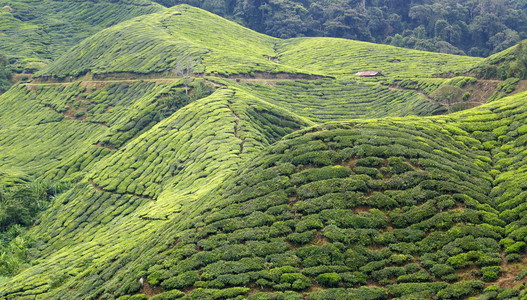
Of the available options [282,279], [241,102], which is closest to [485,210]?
[282,279]

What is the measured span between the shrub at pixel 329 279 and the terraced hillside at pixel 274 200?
0.07 m

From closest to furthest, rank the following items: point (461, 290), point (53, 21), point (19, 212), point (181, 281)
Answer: point (461, 290) < point (181, 281) < point (19, 212) < point (53, 21)

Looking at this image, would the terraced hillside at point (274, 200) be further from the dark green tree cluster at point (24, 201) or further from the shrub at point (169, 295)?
the dark green tree cluster at point (24, 201)

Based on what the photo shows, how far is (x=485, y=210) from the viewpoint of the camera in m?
37.3

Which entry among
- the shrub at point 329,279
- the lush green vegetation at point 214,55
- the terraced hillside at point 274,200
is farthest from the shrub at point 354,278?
the lush green vegetation at point 214,55

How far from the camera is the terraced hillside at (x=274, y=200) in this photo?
Result: 108ft

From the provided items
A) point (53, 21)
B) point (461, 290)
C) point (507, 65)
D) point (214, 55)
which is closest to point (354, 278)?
point (461, 290)

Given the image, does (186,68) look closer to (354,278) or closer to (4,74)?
(4,74)

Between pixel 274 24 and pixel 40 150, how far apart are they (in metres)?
106

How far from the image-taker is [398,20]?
186 metres

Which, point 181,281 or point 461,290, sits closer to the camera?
point 461,290

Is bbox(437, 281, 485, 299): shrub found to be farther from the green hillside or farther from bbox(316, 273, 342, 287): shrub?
the green hillside

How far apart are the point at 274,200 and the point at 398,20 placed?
16078cm

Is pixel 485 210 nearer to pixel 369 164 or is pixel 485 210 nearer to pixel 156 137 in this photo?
pixel 369 164
